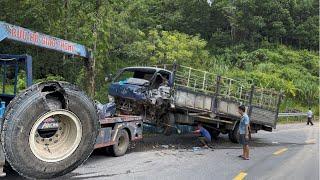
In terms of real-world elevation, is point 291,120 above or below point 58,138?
below

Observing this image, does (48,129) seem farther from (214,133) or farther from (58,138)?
(214,133)

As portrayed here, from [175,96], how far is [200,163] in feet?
10.0

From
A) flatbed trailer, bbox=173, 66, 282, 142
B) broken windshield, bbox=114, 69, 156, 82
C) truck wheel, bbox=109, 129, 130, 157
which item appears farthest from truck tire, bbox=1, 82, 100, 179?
broken windshield, bbox=114, 69, 156, 82

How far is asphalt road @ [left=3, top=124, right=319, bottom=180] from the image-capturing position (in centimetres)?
927

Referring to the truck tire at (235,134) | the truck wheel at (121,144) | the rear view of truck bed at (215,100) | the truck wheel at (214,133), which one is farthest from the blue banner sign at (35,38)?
the truck wheel at (214,133)

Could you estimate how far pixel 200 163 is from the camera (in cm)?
1109

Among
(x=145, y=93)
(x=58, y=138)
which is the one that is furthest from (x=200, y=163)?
(x=58, y=138)

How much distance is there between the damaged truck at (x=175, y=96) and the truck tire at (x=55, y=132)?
8203mm

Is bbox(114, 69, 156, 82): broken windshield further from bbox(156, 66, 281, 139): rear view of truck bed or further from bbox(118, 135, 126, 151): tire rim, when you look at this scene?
bbox(118, 135, 126, 151): tire rim

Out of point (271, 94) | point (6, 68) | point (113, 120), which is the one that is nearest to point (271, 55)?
point (271, 94)

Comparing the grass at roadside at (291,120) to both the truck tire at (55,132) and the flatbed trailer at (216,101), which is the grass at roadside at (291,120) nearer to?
the flatbed trailer at (216,101)

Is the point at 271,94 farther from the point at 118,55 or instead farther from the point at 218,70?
the point at 218,70

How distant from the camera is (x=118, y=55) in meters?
25.9

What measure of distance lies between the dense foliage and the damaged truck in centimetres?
204
